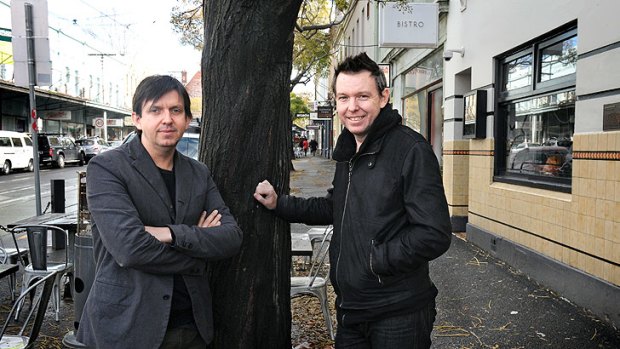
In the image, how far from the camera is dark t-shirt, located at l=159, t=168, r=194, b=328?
231 centimetres

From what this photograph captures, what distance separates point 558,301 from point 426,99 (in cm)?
819

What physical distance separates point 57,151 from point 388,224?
1279 inches

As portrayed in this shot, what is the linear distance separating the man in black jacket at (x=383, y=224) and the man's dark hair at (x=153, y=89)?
73 cm

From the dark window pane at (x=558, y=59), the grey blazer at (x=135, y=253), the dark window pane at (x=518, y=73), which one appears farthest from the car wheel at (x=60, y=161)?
the grey blazer at (x=135, y=253)

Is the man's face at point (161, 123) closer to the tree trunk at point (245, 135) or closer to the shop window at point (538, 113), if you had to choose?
the tree trunk at point (245, 135)

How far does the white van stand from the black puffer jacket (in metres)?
27.1

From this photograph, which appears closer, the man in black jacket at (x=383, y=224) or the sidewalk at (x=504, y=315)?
the man in black jacket at (x=383, y=224)

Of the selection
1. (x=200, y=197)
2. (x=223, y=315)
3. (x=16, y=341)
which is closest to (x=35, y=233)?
(x=16, y=341)

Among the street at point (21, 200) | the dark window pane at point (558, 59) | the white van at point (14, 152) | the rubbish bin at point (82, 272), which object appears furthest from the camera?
the white van at point (14, 152)

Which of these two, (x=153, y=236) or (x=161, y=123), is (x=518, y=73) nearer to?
(x=161, y=123)

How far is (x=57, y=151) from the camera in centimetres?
3112

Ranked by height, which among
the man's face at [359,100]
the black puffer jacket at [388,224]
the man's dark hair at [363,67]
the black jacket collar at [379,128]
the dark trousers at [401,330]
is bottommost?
the dark trousers at [401,330]

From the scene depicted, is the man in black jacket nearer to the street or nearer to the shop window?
the shop window

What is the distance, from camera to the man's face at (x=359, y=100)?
2.36 metres
